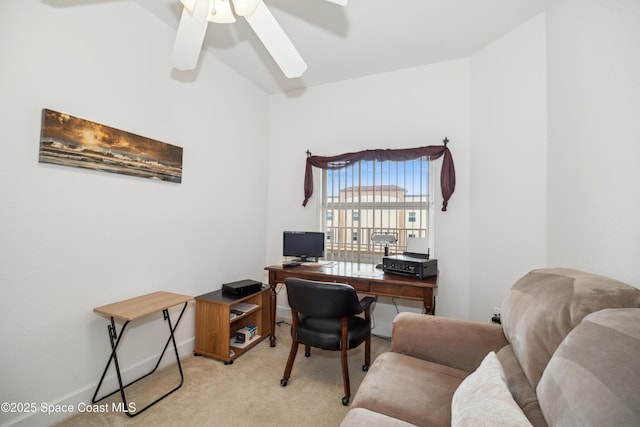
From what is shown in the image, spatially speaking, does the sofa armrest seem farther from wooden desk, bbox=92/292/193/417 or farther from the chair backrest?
wooden desk, bbox=92/292/193/417

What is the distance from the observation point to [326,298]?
184 centimetres

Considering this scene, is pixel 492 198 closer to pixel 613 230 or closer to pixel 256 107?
pixel 613 230

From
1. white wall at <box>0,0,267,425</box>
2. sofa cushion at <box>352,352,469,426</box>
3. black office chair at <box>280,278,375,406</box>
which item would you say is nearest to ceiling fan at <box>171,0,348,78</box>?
white wall at <box>0,0,267,425</box>

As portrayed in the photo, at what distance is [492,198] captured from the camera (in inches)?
97.4

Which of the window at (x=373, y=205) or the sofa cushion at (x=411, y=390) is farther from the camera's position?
the window at (x=373, y=205)

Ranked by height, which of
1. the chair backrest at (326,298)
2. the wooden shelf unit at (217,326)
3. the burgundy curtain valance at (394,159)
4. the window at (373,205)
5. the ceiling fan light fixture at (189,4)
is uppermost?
the ceiling fan light fixture at (189,4)

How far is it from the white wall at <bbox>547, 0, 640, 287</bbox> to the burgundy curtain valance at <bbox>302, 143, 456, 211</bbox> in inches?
33.3

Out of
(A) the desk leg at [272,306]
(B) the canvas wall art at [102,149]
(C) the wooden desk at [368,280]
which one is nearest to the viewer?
(B) the canvas wall art at [102,149]

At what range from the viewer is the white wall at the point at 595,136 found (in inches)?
47.8

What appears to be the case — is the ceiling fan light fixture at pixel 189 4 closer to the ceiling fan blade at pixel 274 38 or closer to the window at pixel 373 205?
the ceiling fan blade at pixel 274 38

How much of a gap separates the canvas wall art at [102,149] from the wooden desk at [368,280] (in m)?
1.39

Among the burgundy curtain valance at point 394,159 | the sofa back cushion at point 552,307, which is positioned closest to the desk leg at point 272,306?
the burgundy curtain valance at point 394,159

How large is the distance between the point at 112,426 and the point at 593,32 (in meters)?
3.59

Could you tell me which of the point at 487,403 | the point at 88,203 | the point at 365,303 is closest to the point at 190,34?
the point at 88,203
